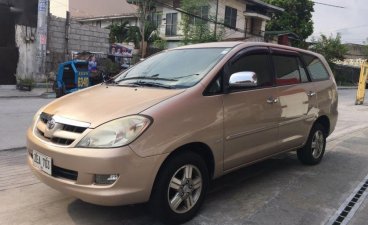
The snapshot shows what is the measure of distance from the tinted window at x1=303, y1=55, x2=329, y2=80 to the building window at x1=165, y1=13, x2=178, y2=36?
27571mm

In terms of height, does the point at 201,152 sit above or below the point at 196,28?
below

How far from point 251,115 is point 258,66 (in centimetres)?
72

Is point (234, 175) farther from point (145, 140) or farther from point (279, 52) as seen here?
point (145, 140)

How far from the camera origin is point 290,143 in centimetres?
541

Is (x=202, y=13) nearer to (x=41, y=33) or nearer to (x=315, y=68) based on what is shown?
(x=41, y=33)

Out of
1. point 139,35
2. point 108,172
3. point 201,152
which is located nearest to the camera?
point 108,172

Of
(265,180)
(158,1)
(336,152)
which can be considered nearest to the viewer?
(265,180)

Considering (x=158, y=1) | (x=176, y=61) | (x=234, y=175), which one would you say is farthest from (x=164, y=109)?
(x=158, y=1)

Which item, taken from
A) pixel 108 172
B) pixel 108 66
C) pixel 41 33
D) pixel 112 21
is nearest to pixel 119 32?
pixel 112 21

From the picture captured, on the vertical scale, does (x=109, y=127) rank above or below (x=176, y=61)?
below

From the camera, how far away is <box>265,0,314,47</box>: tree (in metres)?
38.4

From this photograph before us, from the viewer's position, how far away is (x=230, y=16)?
3272 centimetres

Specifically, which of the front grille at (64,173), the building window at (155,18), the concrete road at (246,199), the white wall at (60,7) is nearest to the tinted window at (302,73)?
the concrete road at (246,199)

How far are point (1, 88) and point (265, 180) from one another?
1409 cm
